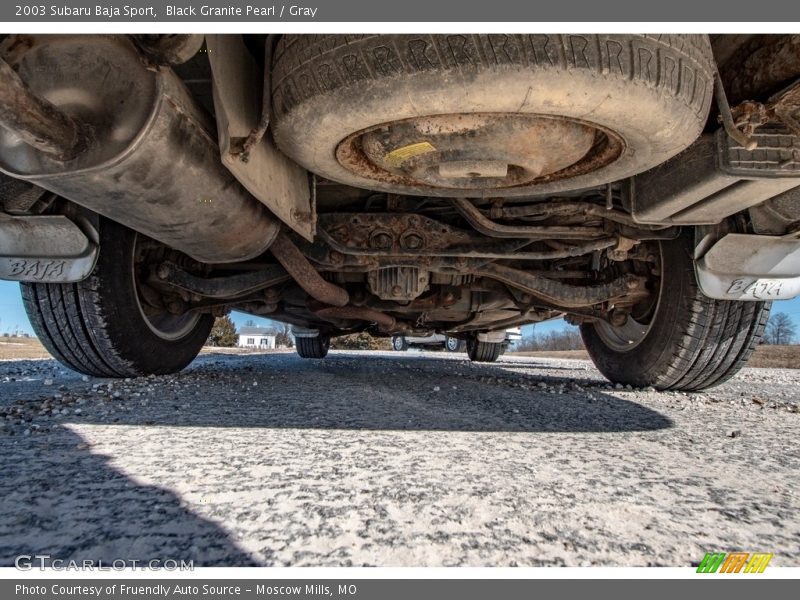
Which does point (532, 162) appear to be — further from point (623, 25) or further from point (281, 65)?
point (281, 65)

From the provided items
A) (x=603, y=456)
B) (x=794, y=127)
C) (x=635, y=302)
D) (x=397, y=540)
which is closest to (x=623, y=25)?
(x=794, y=127)

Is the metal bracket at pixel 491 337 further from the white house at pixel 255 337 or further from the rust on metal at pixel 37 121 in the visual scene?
the white house at pixel 255 337

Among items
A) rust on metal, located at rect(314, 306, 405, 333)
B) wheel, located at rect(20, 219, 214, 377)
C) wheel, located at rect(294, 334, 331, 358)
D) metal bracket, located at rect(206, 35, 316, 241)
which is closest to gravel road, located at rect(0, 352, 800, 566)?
wheel, located at rect(20, 219, 214, 377)

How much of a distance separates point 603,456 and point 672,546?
0.47 meters

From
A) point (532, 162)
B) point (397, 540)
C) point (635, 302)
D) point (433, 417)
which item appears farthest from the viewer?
point (635, 302)

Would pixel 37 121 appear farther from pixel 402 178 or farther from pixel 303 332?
pixel 303 332

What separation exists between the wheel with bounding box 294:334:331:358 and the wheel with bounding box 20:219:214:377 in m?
3.80

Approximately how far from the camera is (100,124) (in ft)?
3.89

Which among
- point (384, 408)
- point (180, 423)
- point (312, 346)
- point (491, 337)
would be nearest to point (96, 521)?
point (180, 423)

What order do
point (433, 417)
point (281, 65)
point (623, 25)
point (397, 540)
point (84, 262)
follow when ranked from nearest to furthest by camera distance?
point (397, 540)
point (623, 25)
point (281, 65)
point (433, 417)
point (84, 262)

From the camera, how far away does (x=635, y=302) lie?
103 inches

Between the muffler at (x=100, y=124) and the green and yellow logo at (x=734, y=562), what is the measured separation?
143cm

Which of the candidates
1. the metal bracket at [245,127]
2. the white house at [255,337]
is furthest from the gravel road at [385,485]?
the white house at [255,337]

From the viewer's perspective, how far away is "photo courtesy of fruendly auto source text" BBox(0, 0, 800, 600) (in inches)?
28.2
